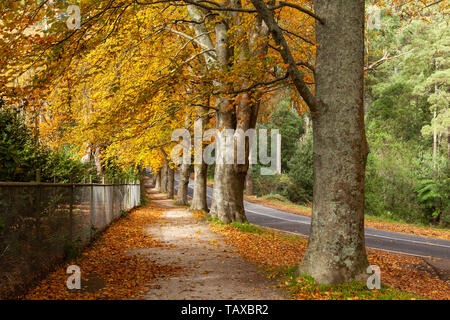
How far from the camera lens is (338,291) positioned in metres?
6.64

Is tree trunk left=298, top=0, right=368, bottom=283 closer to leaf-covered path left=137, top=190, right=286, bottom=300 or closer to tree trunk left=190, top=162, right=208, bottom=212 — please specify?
leaf-covered path left=137, top=190, right=286, bottom=300

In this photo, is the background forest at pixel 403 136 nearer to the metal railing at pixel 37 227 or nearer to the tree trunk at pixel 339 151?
the metal railing at pixel 37 227

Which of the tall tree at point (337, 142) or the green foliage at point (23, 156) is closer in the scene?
the tall tree at point (337, 142)

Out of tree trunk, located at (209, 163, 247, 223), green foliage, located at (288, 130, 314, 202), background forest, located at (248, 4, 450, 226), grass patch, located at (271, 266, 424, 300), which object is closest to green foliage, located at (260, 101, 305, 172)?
background forest, located at (248, 4, 450, 226)

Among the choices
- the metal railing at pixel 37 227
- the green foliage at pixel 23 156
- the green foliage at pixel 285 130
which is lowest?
the metal railing at pixel 37 227

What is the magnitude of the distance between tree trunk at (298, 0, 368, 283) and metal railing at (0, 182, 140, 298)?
454cm

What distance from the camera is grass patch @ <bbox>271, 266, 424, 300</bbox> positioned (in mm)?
6352

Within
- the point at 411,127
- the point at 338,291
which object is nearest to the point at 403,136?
the point at 411,127

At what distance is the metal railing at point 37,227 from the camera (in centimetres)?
548

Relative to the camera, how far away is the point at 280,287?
284 inches

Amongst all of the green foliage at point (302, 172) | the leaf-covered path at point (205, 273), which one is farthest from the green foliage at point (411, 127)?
the leaf-covered path at point (205, 273)

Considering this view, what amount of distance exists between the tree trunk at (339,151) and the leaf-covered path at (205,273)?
3.59 ft
